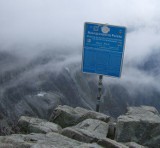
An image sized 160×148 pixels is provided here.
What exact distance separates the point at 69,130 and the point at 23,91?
18697 cm

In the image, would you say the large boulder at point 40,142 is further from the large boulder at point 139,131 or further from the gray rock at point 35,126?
the large boulder at point 139,131

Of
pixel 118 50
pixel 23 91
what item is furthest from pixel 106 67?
pixel 23 91

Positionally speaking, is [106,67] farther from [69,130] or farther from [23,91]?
[23,91]

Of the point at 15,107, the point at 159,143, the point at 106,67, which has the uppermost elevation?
the point at 106,67

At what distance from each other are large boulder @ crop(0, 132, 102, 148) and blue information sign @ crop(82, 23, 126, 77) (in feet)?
18.9

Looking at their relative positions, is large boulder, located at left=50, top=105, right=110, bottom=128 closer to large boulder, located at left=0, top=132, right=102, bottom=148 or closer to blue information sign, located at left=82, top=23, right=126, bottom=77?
blue information sign, located at left=82, top=23, right=126, bottom=77

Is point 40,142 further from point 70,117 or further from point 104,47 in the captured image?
point 104,47

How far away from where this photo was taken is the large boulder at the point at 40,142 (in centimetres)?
987

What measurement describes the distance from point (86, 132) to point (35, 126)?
2.27 meters

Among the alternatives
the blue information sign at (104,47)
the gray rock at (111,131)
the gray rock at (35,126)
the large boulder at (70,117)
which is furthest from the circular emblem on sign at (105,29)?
the gray rock at (35,126)

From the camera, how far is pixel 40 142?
10.1 metres

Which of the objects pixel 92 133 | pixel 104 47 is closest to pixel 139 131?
pixel 92 133

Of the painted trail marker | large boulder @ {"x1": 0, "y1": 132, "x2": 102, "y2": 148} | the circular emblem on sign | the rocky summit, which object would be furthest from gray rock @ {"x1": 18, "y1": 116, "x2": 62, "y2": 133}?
the circular emblem on sign

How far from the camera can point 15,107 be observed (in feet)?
563
